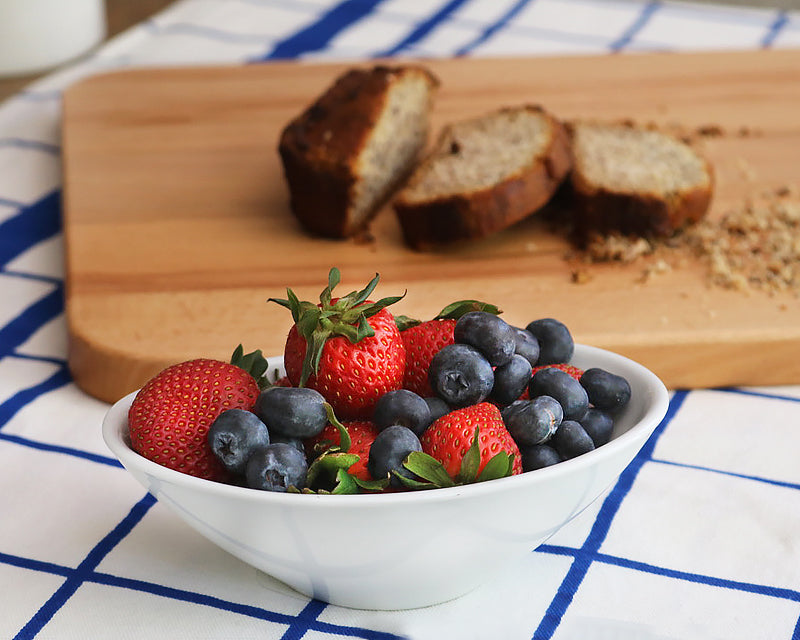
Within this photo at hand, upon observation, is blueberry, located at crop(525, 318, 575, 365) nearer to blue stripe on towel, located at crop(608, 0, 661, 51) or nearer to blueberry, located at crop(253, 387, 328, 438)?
blueberry, located at crop(253, 387, 328, 438)

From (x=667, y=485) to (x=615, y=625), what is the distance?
0.24 meters

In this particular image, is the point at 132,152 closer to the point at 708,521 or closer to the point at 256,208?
the point at 256,208

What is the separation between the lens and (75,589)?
3.15 feet

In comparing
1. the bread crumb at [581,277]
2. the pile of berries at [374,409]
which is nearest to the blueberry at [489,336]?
the pile of berries at [374,409]

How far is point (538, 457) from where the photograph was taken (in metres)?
0.83

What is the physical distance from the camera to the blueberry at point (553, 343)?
974mm

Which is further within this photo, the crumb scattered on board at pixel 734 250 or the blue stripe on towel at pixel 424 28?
the blue stripe on towel at pixel 424 28

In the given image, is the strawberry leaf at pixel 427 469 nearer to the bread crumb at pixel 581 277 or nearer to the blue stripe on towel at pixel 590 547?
the blue stripe on towel at pixel 590 547

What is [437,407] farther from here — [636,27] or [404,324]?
[636,27]

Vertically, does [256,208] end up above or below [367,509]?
below

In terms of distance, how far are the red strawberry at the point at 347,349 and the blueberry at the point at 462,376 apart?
0.04 metres

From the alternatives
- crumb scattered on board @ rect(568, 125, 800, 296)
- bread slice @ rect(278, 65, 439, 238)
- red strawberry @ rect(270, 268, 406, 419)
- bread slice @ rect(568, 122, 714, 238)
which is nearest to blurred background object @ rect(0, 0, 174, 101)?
bread slice @ rect(278, 65, 439, 238)

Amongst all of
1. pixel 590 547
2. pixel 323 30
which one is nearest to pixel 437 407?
pixel 590 547

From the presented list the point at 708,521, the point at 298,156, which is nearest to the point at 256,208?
the point at 298,156
